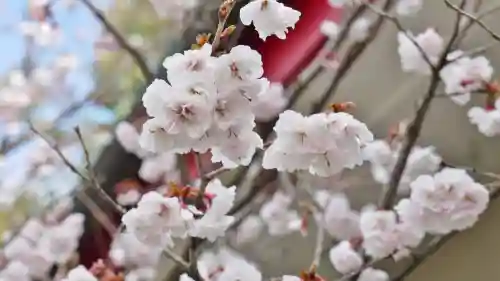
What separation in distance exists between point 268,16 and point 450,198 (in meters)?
0.48

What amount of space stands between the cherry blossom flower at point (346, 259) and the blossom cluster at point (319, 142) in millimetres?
518

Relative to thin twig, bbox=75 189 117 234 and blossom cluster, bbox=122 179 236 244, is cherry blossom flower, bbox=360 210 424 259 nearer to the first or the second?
blossom cluster, bbox=122 179 236 244

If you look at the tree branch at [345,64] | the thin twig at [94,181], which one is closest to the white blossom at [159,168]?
the tree branch at [345,64]

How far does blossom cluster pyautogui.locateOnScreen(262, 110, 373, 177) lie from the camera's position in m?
0.87

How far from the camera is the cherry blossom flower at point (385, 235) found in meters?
1.26

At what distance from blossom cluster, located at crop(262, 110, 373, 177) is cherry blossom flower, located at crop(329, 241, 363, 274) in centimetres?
52

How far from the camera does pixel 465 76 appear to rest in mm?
1358

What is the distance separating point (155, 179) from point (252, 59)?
0.98 metres

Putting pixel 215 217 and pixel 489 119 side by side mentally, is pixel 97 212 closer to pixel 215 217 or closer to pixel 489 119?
pixel 215 217

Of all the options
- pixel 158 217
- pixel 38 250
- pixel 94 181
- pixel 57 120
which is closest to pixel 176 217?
pixel 158 217

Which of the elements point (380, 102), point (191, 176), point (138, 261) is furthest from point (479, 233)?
point (138, 261)

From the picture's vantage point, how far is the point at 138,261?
5.12 ft

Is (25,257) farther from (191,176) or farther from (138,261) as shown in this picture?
(191,176)

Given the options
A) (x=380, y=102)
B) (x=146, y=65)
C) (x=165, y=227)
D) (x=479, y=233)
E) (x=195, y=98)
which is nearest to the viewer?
(x=195, y=98)
